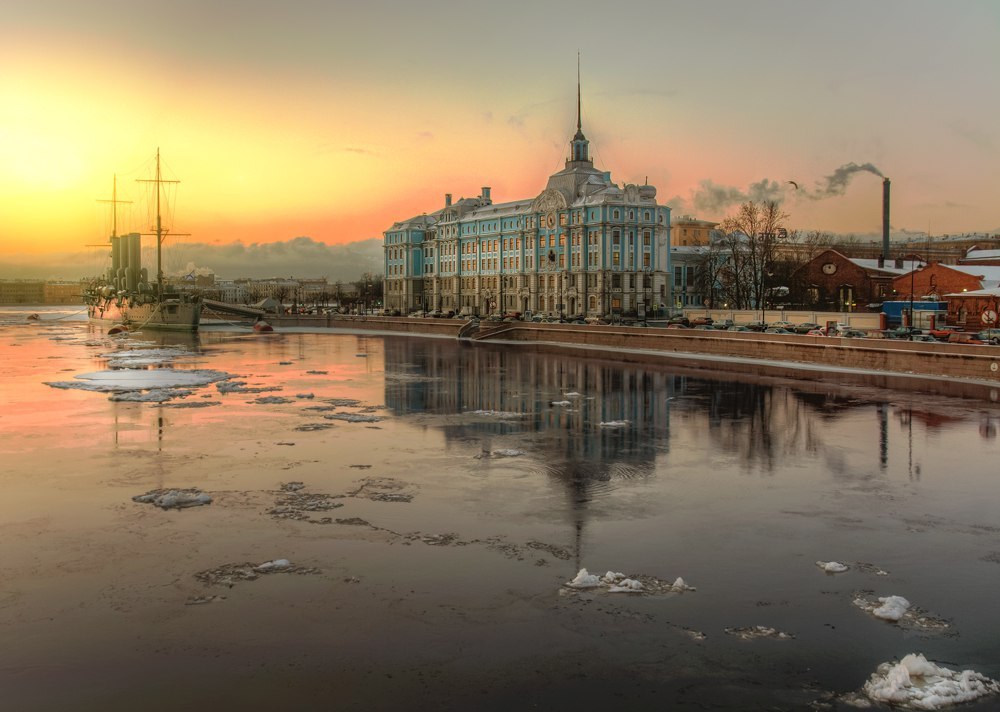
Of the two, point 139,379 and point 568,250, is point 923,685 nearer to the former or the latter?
point 139,379

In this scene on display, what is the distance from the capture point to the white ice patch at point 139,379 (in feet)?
107

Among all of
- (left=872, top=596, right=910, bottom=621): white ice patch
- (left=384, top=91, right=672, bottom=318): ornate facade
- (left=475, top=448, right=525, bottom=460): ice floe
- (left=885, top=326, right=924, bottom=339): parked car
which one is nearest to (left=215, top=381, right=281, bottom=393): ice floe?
(left=475, top=448, right=525, bottom=460): ice floe

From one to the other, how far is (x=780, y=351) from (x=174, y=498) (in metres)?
33.9

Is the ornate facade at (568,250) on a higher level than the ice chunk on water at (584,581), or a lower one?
higher

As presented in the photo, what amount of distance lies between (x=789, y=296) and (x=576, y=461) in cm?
7938

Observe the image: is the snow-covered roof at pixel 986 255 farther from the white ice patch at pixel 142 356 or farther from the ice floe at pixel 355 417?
the ice floe at pixel 355 417

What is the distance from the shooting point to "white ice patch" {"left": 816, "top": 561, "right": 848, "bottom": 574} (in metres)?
10.6

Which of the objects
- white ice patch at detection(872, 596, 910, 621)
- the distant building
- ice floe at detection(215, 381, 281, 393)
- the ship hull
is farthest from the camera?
the distant building

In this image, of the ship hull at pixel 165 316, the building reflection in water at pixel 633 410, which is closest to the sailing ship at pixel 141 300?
the ship hull at pixel 165 316

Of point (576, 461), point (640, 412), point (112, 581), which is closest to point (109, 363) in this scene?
point (640, 412)

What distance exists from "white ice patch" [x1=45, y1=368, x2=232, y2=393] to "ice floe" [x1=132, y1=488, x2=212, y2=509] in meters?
18.0

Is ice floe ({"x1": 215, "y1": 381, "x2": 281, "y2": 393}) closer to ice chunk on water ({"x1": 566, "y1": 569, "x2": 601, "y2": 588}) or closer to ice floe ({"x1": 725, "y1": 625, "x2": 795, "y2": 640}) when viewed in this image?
ice chunk on water ({"x1": 566, "y1": 569, "x2": 601, "y2": 588})

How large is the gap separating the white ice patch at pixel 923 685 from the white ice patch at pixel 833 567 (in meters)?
2.74

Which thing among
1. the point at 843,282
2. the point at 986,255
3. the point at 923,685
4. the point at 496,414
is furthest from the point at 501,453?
the point at 986,255
